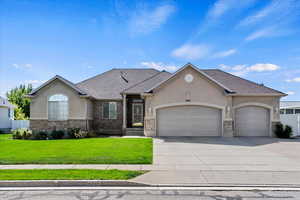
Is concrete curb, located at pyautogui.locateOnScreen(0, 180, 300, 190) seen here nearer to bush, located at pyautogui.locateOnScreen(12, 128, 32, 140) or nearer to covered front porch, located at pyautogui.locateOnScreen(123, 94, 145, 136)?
bush, located at pyautogui.locateOnScreen(12, 128, 32, 140)

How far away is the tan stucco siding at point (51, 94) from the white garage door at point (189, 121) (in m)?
6.63

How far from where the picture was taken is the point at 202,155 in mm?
9656

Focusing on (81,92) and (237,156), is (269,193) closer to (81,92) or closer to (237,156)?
(237,156)

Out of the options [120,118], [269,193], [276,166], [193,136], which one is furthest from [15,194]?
[120,118]

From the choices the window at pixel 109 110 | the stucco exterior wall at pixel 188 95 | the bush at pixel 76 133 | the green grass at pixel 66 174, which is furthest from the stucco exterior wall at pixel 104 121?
the green grass at pixel 66 174

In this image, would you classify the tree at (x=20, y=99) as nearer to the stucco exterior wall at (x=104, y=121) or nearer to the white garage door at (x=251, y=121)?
the stucco exterior wall at (x=104, y=121)

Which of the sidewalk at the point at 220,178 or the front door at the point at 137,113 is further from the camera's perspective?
the front door at the point at 137,113

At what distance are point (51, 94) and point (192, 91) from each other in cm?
1169

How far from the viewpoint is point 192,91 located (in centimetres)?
1606

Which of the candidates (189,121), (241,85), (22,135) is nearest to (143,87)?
(189,121)

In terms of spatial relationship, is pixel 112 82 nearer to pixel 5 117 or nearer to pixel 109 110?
pixel 109 110

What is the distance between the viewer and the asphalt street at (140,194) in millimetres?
4895

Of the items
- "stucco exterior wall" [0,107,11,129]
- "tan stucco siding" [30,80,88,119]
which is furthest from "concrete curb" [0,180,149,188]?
"stucco exterior wall" [0,107,11,129]

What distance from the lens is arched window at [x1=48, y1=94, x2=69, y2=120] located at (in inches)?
670
